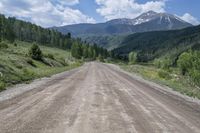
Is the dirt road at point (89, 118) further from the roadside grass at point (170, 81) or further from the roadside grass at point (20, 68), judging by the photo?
the roadside grass at point (170, 81)

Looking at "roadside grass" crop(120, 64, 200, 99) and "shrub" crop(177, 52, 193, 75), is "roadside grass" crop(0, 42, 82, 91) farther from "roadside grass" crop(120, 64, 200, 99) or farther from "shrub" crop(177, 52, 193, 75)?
"shrub" crop(177, 52, 193, 75)

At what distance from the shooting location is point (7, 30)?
14150 centimetres

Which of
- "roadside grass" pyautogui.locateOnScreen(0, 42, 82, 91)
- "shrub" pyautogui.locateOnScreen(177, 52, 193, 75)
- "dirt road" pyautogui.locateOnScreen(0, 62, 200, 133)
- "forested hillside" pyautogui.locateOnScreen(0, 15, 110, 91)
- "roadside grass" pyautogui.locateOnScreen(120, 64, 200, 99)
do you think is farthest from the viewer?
"shrub" pyautogui.locateOnScreen(177, 52, 193, 75)

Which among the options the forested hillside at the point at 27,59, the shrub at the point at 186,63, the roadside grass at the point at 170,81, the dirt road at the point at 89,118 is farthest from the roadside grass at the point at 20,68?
the shrub at the point at 186,63

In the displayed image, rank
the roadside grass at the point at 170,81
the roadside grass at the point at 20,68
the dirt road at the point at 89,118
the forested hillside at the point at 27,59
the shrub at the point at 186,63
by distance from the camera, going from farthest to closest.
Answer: the shrub at the point at 186,63 → the forested hillside at the point at 27,59 → the roadside grass at the point at 20,68 → the roadside grass at the point at 170,81 → the dirt road at the point at 89,118

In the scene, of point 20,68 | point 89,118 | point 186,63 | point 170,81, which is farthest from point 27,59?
point 186,63

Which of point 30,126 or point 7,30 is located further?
point 7,30

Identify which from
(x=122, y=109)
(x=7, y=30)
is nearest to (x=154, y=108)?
(x=122, y=109)

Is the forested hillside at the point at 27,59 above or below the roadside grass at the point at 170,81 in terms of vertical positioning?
above

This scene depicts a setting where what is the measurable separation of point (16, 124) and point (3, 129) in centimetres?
74

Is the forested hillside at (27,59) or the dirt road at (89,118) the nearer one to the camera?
the dirt road at (89,118)

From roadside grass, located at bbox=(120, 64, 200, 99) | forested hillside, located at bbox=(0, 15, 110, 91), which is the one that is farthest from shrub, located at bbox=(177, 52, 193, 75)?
roadside grass, located at bbox=(120, 64, 200, 99)

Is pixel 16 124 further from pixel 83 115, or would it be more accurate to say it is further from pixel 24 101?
pixel 24 101

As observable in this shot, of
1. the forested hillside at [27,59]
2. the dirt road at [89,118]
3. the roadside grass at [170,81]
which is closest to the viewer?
the dirt road at [89,118]
